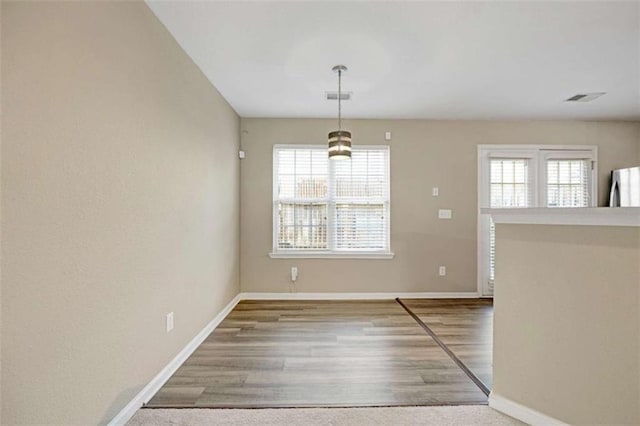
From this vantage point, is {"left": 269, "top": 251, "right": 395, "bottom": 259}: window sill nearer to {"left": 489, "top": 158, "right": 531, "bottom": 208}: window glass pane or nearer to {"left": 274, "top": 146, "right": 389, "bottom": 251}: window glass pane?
{"left": 274, "top": 146, "right": 389, "bottom": 251}: window glass pane

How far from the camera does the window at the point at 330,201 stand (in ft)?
15.2

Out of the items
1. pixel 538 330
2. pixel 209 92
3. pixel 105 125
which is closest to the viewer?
pixel 105 125

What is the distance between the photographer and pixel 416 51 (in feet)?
8.82

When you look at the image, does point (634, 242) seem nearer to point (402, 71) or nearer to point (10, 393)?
point (402, 71)

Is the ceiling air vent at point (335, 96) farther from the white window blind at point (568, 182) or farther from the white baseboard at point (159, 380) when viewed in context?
the white window blind at point (568, 182)

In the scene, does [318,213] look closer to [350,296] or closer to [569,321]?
[350,296]

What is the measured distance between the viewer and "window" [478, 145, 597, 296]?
4.68m

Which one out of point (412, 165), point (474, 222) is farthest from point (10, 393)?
point (474, 222)

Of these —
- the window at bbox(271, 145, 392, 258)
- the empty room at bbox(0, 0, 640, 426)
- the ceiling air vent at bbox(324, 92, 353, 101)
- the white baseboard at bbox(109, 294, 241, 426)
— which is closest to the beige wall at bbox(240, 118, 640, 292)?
the empty room at bbox(0, 0, 640, 426)

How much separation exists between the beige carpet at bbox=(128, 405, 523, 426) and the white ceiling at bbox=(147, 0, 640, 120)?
262 cm

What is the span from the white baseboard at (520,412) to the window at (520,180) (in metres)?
3.01

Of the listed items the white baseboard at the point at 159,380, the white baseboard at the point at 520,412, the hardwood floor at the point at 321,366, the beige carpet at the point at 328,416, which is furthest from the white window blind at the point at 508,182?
the white baseboard at the point at 159,380

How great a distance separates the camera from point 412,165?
4652 mm

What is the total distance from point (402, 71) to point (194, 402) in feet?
10.6
